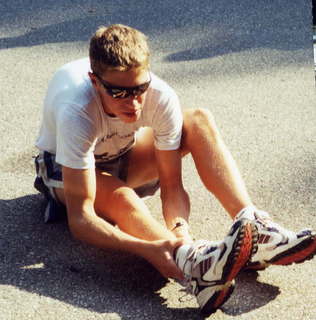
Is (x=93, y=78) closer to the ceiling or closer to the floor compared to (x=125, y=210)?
closer to the ceiling

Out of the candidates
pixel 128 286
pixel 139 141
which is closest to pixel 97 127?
pixel 139 141

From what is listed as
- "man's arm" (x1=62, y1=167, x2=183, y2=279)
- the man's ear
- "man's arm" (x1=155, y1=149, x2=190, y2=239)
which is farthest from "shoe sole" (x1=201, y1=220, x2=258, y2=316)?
the man's ear

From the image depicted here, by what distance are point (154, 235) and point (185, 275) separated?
0.22 m

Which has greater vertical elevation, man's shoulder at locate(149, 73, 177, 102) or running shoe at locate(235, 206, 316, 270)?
man's shoulder at locate(149, 73, 177, 102)

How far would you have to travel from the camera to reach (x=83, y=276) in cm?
272

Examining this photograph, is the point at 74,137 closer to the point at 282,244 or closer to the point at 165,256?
the point at 165,256

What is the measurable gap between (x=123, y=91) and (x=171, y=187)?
537mm

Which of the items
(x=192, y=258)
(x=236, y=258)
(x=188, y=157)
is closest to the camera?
(x=236, y=258)

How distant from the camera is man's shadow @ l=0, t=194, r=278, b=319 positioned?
2.54m

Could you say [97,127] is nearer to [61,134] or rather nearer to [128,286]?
[61,134]

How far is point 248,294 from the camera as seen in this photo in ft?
8.52

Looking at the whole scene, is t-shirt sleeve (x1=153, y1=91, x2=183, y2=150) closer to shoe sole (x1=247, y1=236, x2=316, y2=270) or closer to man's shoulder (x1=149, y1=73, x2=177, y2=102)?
man's shoulder (x1=149, y1=73, x2=177, y2=102)

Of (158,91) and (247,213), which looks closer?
(247,213)

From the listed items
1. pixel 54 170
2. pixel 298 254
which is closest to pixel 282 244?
pixel 298 254
